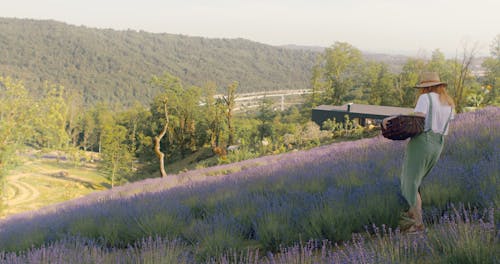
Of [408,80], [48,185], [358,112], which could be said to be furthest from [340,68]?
[48,185]

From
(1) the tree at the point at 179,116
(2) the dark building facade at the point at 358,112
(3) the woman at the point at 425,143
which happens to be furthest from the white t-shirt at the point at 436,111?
(2) the dark building facade at the point at 358,112

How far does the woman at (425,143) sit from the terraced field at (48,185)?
27.7 meters

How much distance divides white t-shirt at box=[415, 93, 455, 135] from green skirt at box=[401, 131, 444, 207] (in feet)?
0.21

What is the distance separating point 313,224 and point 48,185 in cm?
5649

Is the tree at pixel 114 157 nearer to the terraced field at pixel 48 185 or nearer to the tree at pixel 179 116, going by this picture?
the terraced field at pixel 48 185

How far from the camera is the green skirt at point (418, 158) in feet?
10.7

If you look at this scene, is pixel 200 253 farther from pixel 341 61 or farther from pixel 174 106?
pixel 341 61

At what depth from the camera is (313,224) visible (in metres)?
3.38

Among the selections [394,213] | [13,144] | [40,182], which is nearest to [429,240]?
[394,213]

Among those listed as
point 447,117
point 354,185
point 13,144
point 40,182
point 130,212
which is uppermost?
point 447,117

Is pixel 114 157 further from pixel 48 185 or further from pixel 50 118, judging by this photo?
pixel 50 118

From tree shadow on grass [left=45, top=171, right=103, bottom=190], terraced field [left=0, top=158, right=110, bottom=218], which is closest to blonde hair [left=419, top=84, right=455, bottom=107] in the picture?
terraced field [left=0, top=158, right=110, bottom=218]

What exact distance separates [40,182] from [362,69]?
5056 cm

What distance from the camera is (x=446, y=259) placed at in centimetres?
229
